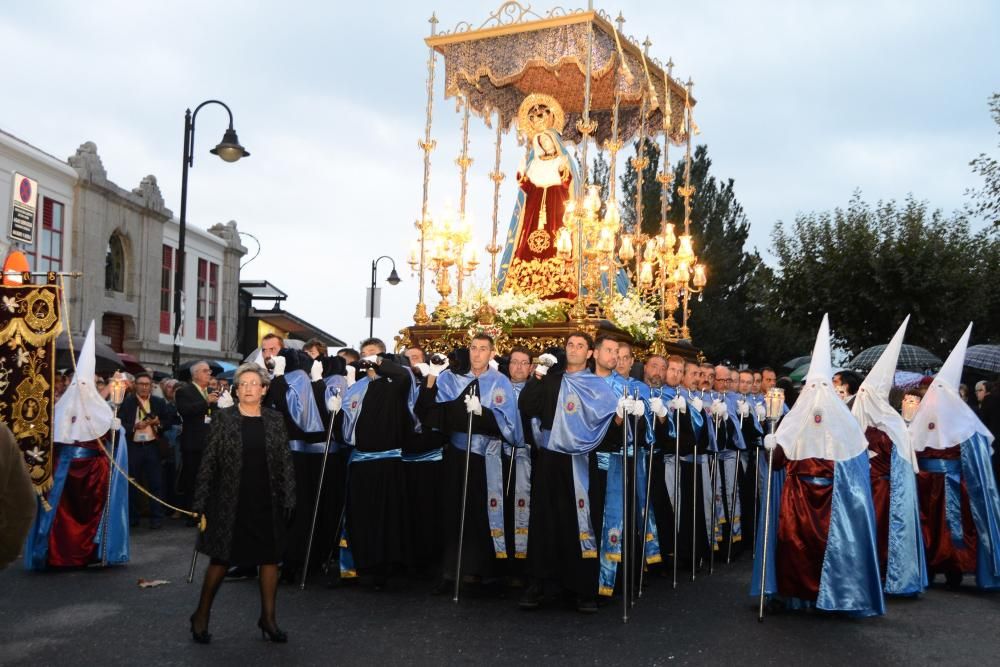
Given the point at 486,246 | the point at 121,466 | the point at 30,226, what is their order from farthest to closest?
the point at 486,246, the point at 121,466, the point at 30,226

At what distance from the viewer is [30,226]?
9258 millimetres

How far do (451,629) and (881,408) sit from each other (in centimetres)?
400

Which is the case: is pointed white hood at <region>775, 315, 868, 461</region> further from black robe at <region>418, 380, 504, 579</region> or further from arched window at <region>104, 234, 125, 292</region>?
arched window at <region>104, 234, 125, 292</region>

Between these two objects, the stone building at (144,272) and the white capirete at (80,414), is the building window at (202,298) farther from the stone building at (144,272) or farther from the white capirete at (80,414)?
the white capirete at (80,414)

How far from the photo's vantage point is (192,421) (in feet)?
40.2

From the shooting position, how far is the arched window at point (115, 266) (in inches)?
1115

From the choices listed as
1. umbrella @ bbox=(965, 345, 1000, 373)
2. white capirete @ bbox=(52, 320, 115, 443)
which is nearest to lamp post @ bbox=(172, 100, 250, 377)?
white capirete @ bbox=(52, 320, 115, 443)

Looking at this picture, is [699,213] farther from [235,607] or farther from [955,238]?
[235,607]

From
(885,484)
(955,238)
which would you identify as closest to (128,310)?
(955,238)

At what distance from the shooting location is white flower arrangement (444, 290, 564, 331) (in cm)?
1447

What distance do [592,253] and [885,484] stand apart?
696 centimetres

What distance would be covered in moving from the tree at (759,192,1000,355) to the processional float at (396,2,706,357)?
10.6m

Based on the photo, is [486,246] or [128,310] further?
[128,310]

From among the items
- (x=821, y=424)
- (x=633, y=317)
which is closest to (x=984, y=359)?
(x=633, y=317)
